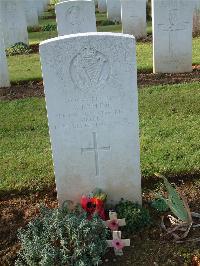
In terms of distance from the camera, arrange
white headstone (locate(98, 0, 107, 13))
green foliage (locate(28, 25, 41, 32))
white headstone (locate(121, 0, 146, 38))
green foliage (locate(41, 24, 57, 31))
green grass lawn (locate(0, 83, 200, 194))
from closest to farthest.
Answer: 1. green grass lawn (locate(0, 83, 200, 194))
2. white headstone (locate(121, 0, 146, 38))
3. green foliage (locate(41, 24, 57, 31))
4. green foliage (locate(28, 25, 41, 32))
5. white headstone (locate(98, 0, 107, 13))

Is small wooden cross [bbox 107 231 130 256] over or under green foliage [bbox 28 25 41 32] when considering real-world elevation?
under

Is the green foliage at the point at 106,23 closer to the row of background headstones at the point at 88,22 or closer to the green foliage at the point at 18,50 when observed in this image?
the row of background headstones at the point at 88,22

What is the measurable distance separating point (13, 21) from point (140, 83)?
5898 mm

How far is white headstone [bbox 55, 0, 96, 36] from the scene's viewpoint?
9.72m

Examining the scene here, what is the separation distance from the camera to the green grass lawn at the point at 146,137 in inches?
203

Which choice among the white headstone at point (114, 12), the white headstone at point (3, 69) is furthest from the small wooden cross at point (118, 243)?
the white headstone at point (114, 12)

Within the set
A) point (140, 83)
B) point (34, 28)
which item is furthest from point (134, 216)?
point (34, 28)

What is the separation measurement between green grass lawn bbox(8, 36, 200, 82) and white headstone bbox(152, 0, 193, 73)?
51 centimetres

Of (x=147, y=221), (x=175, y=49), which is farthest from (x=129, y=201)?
(x=175, y=49)

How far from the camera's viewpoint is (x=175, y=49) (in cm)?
915

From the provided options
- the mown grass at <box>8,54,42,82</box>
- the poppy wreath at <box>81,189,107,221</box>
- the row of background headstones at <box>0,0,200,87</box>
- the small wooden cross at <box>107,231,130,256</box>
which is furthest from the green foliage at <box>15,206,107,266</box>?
the mown grass at <box>8,54,42,82</box>

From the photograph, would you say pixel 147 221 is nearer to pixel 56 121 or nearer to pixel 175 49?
pixel 56 121

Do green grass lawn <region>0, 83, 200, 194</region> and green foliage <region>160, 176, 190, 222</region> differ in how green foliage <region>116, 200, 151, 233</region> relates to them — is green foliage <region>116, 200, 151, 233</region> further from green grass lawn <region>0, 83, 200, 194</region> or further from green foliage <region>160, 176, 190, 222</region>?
green grass lawn <region>0, 83, 200, 194</region>

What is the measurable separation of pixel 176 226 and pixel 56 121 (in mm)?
1465
